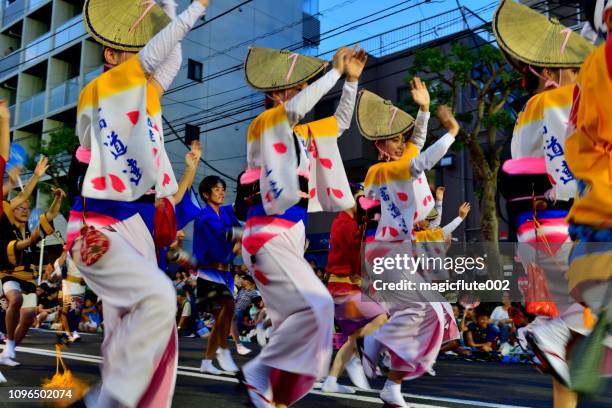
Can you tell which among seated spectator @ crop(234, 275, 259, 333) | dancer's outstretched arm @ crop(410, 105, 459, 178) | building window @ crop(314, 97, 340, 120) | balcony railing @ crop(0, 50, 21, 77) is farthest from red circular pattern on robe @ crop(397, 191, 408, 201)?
balcony railing @ crop(0, 50, 21, 77)

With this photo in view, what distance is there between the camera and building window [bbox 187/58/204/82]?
22.7 m

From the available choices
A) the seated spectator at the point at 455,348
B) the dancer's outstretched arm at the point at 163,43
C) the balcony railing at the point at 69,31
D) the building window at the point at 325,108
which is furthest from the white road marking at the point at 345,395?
the balcony railing at the point at 69,31

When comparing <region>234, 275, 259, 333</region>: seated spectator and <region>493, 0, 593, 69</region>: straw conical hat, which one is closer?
<region>493, 0, 593, 69</region>: straw conical hat

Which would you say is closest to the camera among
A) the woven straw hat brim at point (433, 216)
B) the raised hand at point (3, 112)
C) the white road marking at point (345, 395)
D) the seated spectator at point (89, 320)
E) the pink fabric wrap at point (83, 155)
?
the pink fabric wrap at point (83, 155)

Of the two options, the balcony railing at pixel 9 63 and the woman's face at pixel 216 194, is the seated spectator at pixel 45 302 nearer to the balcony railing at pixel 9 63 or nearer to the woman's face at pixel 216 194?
the woman's face at pixel 216 194

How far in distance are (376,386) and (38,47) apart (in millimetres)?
26041

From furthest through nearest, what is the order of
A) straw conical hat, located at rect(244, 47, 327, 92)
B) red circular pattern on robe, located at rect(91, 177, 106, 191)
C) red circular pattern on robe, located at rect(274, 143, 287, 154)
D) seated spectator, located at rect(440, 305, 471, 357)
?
seated spectator, located at rect(440, 305, 471, 357) → straw conical hat, located at rect(244, 47, 327, 92) → red circular pattern on robe, located at rect(274, 143, 287, 154) → red circular pattern on robe, located at rect(91, 177, 106, 191)

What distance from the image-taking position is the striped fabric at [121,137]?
2.84 m

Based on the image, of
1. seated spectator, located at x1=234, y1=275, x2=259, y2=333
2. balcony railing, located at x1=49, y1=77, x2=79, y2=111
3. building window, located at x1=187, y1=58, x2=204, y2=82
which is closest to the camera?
seated spectator, located at x1=234, y1=275, x2=259, y2=333

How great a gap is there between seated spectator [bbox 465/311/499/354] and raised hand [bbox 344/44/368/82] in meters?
6.57

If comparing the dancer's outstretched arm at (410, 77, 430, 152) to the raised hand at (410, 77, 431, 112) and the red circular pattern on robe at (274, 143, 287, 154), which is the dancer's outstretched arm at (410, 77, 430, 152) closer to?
the raised hand at (410, 77, 431, 112)

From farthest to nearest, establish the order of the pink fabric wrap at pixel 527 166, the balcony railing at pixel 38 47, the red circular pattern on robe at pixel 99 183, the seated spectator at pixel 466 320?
1. the balcony railing at pixel 38 47
2. the seated spectator at pixel 466 320
3. the pink fabric wrap at pixel 527 166
4. the red circular pattern on robe at pixel 99 183

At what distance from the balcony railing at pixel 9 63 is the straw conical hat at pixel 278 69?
27717mm

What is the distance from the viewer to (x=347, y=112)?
13.7 feet
